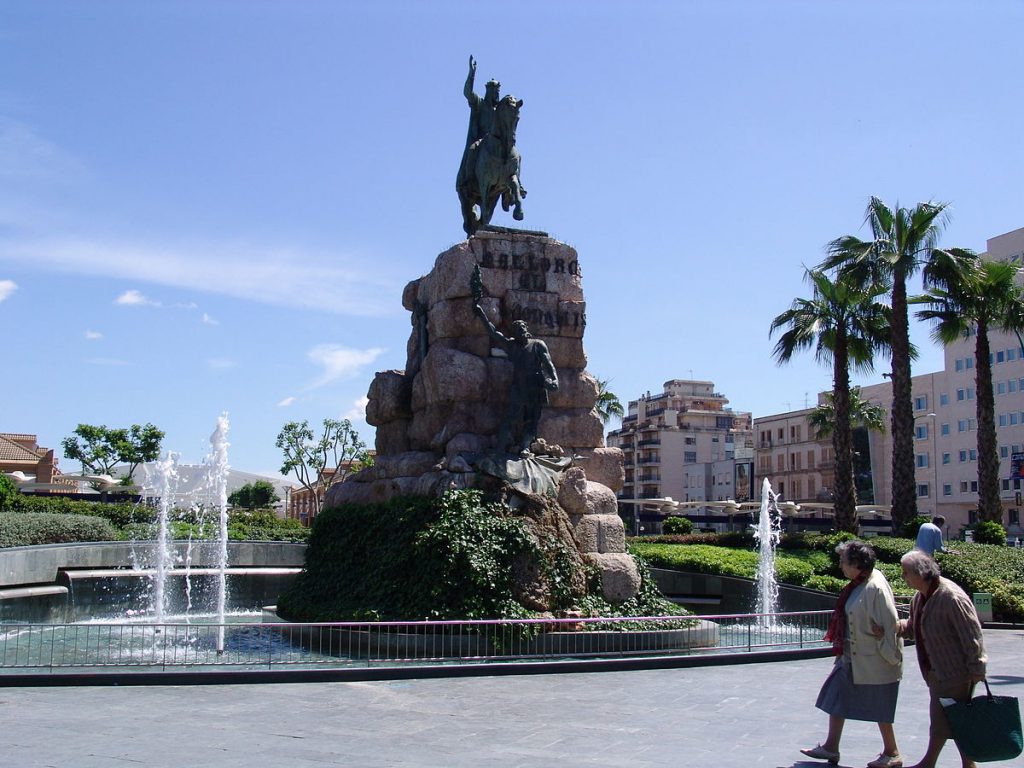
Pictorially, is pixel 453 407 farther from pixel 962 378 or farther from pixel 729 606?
pixel 962 378

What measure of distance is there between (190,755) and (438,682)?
4.03 m

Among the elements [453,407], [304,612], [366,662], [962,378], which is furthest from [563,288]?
[962,378]

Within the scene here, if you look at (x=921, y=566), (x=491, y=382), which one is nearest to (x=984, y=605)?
→ (x=491, y=382)

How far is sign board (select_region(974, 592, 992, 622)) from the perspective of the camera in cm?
1894

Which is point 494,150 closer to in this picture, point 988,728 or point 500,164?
point 500,164

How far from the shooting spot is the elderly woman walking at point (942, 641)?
249 inches

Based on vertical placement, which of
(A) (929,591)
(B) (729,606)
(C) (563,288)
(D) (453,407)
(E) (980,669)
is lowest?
(B) (729,606)

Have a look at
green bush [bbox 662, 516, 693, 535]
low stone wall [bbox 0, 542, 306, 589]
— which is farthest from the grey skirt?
green bush [bbox 662, 516, 693, 535]

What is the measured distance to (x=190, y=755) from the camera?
7.35 m

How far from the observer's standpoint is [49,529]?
26.6 m

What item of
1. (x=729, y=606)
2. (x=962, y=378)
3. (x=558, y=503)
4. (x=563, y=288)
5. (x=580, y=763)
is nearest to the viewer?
(x=580, y=763)

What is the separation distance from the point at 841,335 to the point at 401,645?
2235cm

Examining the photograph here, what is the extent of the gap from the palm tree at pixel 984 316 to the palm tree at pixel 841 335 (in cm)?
158

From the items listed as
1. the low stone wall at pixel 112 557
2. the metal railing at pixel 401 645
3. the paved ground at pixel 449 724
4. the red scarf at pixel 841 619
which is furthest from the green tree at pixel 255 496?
the red scarf at pixel 841 619
